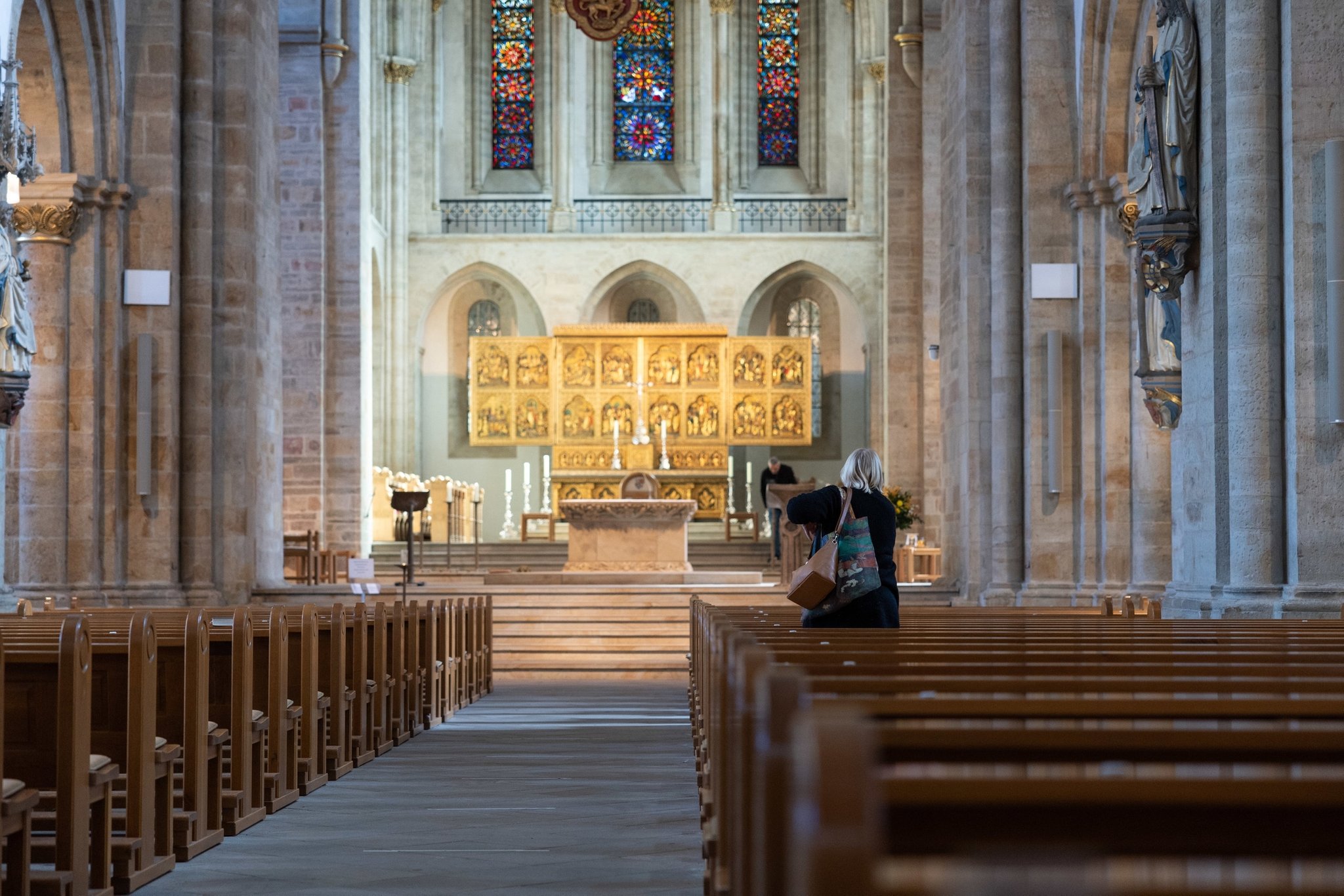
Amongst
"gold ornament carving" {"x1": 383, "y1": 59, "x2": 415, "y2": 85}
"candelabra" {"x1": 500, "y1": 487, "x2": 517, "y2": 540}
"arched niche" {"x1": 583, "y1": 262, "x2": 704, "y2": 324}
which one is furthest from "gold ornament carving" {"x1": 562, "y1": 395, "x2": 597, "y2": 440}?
"gold ornament carving" {"x1": 383, "y1": 59, "x2": 415, "y2": 85}

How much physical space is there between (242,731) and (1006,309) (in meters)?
9.43

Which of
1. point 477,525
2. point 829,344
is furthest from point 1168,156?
point 829,344

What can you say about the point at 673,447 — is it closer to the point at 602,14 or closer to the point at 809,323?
the point at 809,323

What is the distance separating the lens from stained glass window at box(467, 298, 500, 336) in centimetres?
2986

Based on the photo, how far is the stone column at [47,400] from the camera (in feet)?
42.0

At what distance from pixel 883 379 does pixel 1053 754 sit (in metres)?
25.2

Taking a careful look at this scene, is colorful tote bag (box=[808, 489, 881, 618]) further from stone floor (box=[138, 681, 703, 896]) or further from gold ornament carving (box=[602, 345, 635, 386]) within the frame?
gold ornament carving (box=[602, 345, 635, 386])

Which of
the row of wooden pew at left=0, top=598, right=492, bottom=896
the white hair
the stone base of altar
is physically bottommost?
the stone base of altar

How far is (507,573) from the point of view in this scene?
17.8 metres

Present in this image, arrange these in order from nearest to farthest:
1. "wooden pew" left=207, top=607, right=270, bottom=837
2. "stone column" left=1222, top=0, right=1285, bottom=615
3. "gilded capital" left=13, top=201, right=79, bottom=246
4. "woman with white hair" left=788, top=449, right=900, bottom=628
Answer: "wooden pew" left=207, top=607, right=270, bottom=837 → "woman with white hair" left=788, top=449, right=900, bottom=628 → "stone column" left=1222, top=0, right=1285, bottom=615 → "gilded capital" left=13, top=201, right=79, bottom=246

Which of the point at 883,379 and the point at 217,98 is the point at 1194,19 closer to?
the point at 217,98

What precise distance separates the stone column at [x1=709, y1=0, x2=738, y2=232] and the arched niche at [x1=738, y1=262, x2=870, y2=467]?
4.60 feet

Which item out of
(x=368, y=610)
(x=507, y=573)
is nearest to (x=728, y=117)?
(x=507, y=573)

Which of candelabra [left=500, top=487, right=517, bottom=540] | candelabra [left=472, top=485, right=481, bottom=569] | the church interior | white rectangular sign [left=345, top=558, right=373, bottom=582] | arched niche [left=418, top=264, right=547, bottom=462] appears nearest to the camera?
the church interior
